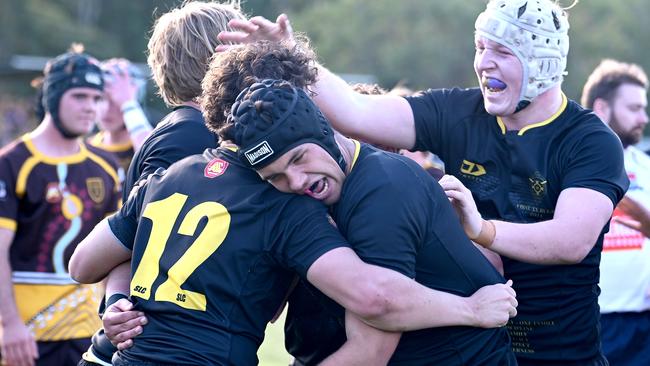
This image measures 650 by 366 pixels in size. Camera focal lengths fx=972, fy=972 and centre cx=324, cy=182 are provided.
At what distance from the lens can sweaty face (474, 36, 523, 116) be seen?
3.89 metres

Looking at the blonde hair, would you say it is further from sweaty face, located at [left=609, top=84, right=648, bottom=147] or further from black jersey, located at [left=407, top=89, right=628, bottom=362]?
sweaty face, located at [left=609, top=84, right=648, bottom=147]

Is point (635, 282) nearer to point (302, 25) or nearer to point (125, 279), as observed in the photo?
point (125, 279)

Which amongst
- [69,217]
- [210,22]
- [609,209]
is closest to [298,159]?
[210,22]

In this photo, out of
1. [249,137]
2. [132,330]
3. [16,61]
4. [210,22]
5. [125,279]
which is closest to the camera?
[249,137]

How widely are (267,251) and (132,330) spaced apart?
56 cm

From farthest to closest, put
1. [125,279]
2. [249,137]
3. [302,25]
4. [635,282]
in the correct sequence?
[302,25], [635,282], [125,279], [249,137]

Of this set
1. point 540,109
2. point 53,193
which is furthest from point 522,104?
point 53,193

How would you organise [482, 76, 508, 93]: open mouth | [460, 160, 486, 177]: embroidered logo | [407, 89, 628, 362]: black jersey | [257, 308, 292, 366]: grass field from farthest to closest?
[257, 308, 292, 366]: grass field
[460, 160, 486, 177]: embroidered logo
[482, 76, 508, 93]: open mouth
[407, 89, 628, 362]: black jersey

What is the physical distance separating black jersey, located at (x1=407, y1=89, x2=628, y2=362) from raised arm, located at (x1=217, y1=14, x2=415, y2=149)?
64 mm

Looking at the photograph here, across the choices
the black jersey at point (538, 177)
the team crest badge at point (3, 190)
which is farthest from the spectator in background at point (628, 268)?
the team crest badge at point (3, 190)

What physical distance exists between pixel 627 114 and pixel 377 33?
4027cm

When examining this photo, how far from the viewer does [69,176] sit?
21.1ft

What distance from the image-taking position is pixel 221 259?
3057mm

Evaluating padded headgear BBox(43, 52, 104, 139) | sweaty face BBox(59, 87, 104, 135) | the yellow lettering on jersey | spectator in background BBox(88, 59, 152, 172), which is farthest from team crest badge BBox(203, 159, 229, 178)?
padded headgear BBox(43, 52, 104, 139)
